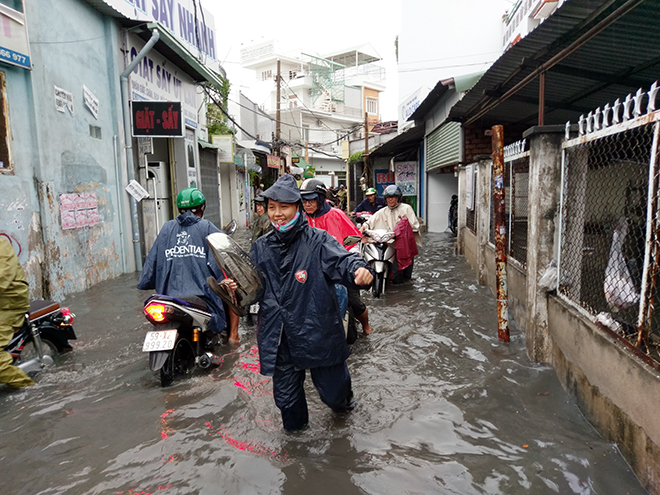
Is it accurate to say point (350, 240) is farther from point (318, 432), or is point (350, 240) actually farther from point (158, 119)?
point (158, 119)

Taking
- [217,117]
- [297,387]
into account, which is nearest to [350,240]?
[297,387]

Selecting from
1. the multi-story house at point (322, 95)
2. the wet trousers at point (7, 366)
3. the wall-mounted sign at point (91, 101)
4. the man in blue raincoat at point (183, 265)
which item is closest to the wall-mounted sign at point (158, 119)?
the wall-mounted sign at point (91, 101)

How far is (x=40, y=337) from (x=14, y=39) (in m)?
4.08

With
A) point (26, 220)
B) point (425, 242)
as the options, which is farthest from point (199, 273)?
point (425, 242)

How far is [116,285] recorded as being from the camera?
8453 mm

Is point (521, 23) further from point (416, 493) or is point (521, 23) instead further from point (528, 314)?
point (416, 493)

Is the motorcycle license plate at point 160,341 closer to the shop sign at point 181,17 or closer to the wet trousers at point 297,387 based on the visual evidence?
the wet trousers at point 297,387

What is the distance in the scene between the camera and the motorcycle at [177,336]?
391cm

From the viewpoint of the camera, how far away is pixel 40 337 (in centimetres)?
443

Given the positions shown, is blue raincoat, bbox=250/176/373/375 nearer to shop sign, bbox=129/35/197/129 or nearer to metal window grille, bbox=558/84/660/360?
metal window grille, bbox=558/84/660/360

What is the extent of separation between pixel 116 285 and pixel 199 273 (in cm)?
470

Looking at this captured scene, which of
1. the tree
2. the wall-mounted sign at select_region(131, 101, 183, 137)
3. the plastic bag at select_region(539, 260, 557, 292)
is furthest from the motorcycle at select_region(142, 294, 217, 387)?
the tree

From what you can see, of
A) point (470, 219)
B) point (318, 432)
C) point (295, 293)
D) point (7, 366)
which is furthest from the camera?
point (470, 219)

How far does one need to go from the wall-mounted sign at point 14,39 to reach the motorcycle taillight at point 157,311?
4.21 metres
